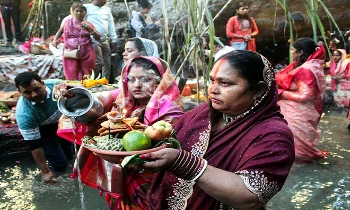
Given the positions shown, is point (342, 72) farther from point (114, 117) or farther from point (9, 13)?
point (9, 13)

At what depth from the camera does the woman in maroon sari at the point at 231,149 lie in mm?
1689

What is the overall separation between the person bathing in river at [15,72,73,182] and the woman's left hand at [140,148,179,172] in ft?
10.3

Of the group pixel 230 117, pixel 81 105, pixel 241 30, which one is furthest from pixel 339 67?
pixel 230 117

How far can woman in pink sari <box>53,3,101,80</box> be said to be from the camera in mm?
7446

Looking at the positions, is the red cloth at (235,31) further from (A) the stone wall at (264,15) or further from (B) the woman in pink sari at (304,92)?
(B) the woman in pink sari at (304,92)

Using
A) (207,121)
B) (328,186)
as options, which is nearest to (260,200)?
(207,121)

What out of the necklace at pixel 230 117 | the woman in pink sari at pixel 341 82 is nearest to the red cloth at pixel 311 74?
the necklace at pixel 230 117

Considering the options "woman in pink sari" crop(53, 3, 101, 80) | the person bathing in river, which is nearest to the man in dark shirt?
"woman in pink sari" crop(53, 3, 101, 80)

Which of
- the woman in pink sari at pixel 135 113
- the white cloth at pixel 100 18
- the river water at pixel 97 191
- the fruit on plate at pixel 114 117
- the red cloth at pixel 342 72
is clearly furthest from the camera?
the red cloth at pixel 342 72

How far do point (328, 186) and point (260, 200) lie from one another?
3432 millimetres

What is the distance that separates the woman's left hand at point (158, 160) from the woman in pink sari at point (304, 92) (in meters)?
3.81

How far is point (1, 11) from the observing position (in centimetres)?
1084

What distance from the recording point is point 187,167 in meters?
1.68

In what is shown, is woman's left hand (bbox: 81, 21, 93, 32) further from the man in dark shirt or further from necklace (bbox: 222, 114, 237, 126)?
necklace (bbox: 222, 114, 237, 126)
